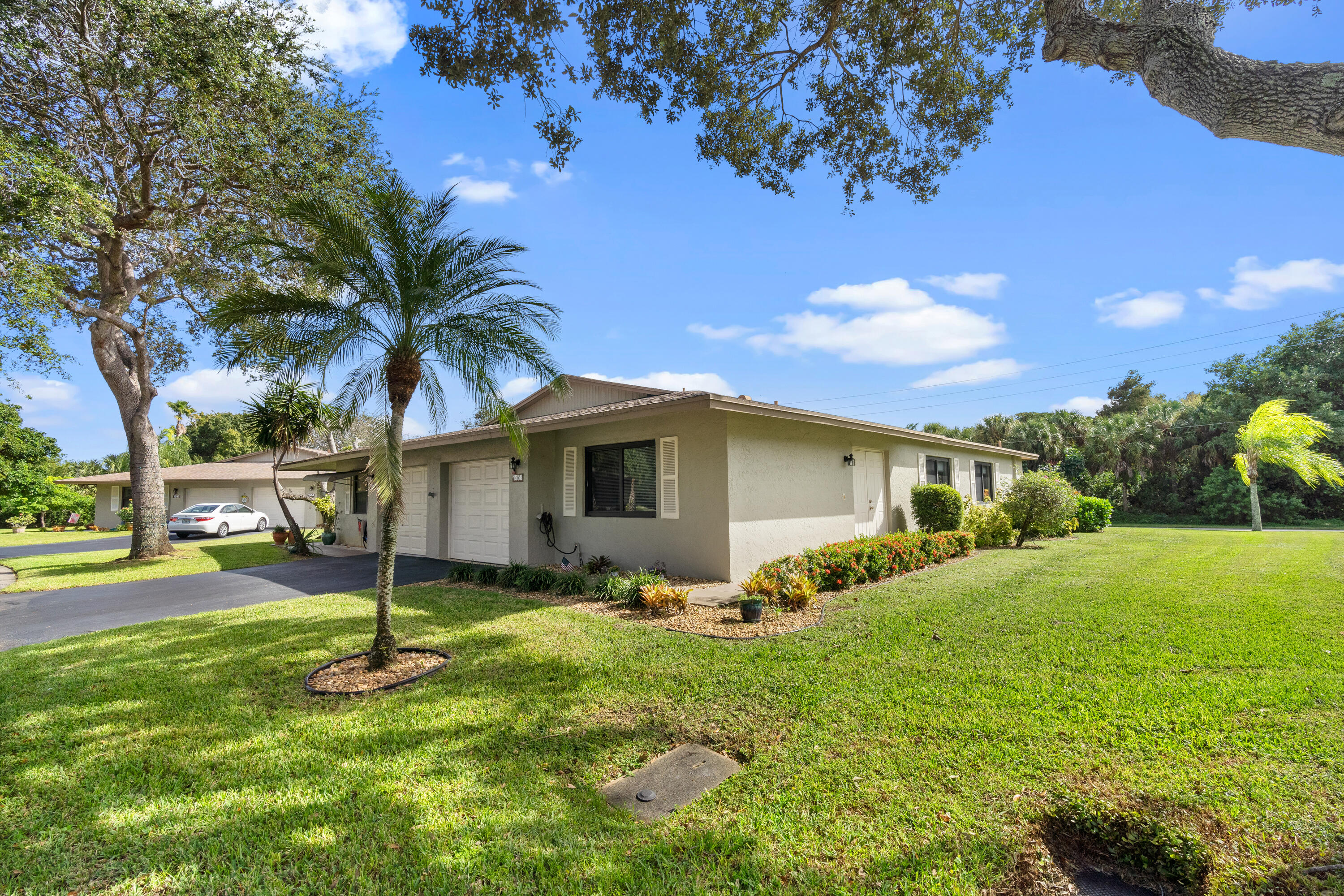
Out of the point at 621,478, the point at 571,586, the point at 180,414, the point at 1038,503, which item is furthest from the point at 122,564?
the point at 180,414

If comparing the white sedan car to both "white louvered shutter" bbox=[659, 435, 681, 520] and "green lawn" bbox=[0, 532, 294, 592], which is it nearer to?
"green lawn" bbox=[0, 532, 294, 592]

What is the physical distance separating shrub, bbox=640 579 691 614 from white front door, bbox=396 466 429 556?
343 inches

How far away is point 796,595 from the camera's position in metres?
7.36

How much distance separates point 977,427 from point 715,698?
30.1 metres

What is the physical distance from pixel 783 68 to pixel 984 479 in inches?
597

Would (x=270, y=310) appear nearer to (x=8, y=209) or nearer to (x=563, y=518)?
(x=563, y=518)

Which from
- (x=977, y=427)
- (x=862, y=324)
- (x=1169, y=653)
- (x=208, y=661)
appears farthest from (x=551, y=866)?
(x=977, y=427)

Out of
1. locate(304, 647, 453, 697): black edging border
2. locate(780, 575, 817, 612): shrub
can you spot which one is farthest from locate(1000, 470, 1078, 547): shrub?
locate(304, 647, 453, 697): black edging border

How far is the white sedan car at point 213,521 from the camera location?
23.4m

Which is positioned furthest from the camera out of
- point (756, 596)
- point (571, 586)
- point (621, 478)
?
point (621, 478)

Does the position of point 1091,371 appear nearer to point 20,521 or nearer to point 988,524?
point 988,524

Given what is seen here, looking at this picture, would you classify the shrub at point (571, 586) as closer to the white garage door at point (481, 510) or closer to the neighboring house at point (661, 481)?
the neighboring house at point (661, 481)

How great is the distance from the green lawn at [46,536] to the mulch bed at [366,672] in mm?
25893

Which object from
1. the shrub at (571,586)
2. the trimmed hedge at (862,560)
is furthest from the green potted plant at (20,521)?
the trimmed hedge at (862,560)
